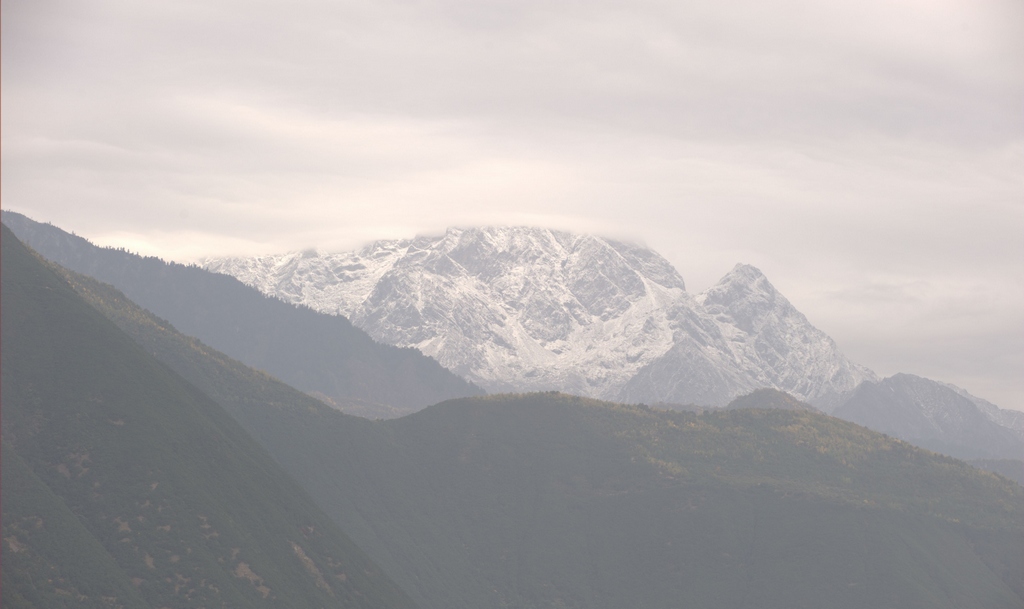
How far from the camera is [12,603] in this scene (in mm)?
151250

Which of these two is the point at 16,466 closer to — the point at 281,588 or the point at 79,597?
the point at 79,597

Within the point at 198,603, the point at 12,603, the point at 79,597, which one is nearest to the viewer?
the point at 12,603

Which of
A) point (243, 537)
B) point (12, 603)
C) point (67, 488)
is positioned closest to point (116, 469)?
point (67, 488)

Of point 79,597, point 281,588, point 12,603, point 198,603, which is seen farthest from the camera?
point 281,588

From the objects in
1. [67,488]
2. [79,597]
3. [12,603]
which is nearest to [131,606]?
[79,597]

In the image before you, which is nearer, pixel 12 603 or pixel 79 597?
pixel 12 603

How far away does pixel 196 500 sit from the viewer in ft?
655

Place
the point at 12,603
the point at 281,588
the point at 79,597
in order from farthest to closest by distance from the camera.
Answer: the point at 281,588, the point at 79,597, the point at 12,603

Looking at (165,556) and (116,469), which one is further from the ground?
(116,469)

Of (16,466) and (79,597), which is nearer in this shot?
(79,597)

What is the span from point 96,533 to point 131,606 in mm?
19288

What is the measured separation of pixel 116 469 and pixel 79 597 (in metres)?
36.4

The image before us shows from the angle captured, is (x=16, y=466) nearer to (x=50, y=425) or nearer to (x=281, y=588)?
(x=50, y=425)

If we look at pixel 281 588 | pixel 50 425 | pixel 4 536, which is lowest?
pixel 281 588
